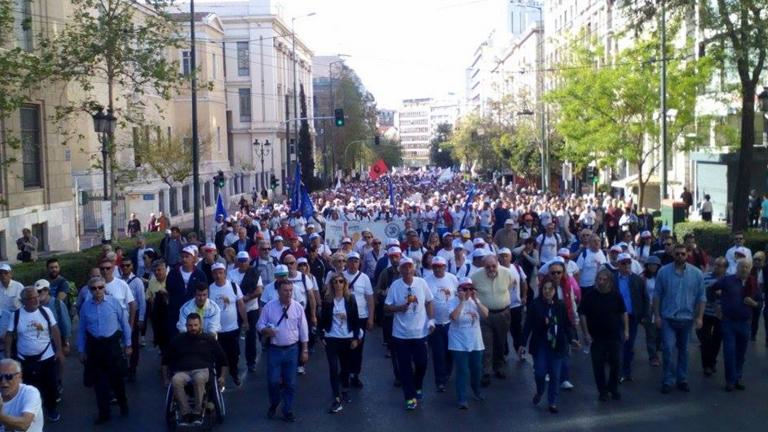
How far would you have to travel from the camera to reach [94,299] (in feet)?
34.6

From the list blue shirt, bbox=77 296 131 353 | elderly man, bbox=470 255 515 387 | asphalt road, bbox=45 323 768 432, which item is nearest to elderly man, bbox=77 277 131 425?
blue shirt, bbox=77 296 131 353

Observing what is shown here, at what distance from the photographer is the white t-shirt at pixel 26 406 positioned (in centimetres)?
673

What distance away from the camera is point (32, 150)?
26.8 metres

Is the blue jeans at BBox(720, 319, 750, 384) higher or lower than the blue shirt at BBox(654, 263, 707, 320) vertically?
lower

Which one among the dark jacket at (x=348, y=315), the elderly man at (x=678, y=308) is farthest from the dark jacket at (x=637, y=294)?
the dark jacket at (x=348, y=315)

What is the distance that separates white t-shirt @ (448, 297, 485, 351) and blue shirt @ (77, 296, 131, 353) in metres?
3.60

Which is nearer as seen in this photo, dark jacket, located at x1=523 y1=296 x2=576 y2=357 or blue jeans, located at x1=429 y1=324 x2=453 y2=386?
dark jacket, located at x1=523 y1=296 x2=576 y2=357

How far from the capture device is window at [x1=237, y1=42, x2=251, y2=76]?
83562mm

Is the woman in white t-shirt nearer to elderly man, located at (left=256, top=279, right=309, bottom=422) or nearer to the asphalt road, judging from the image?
the asphalt road

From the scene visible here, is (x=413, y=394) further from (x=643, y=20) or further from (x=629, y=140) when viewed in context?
(x=629, y=140)

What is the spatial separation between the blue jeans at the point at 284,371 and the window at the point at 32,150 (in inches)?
716

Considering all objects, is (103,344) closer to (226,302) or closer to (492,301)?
(226,302)

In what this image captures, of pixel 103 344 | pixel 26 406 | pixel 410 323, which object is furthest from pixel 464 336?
pixel 26 406

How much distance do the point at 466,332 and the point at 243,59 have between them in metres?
76.0
